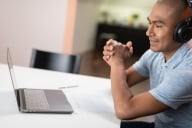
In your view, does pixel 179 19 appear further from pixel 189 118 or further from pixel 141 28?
pixel 141 28

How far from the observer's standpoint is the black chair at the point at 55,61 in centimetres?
225

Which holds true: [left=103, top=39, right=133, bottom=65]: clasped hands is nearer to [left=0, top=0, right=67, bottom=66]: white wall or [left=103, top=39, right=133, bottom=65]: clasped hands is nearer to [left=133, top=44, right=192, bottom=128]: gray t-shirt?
[left=133, top=44, right=192, bottom=128]: gray t-shirt

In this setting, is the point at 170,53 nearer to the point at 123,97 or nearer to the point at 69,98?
the point at 123,97

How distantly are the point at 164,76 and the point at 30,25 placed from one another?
212cm

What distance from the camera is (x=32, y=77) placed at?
1.86 metres

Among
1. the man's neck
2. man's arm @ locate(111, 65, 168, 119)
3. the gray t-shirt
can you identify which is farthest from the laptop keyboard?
the man's neck

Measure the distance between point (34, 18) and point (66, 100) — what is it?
1878 millimetres

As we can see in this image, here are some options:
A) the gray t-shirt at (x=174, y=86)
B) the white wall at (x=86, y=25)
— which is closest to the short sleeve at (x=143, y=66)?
the gray t-shirt at (x=174, y=86)

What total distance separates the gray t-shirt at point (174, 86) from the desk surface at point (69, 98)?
248 millimetres

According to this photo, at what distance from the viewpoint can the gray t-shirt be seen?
4.09 ft

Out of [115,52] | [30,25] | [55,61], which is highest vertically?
[30,25]

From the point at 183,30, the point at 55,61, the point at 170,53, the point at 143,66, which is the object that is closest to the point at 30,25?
the point at 55,61

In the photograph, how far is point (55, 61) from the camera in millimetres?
2281

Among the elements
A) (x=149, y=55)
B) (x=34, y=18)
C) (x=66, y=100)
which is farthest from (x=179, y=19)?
(x=34, y=18)
